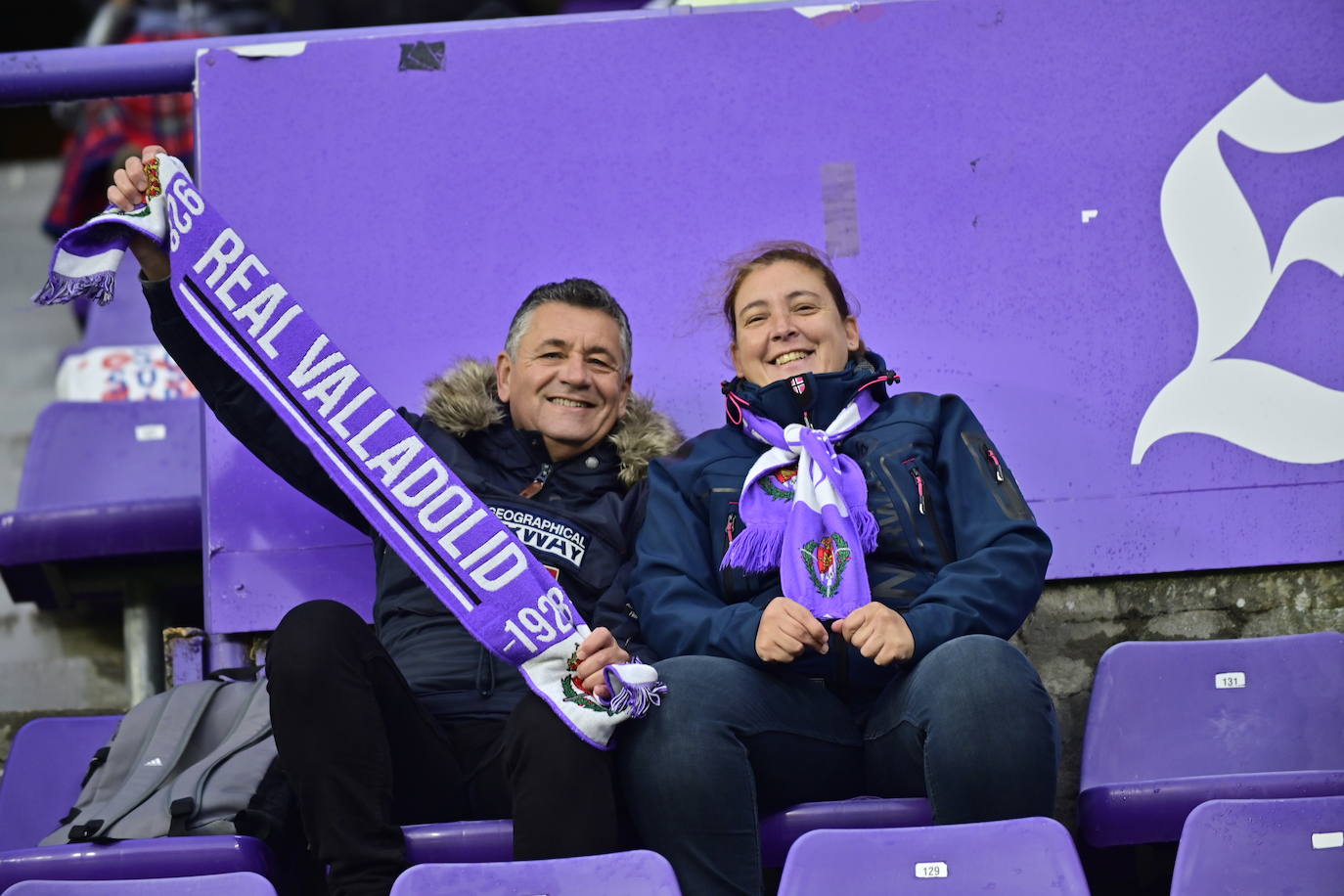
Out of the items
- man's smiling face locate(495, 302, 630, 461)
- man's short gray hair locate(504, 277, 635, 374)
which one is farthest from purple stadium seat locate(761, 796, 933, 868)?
man's short gray hair locate(504, 277, 635, 374)

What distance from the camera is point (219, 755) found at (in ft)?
7.84

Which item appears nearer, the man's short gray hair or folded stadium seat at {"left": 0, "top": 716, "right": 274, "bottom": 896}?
folded stadium seat at {"left": 0, "top": 716, "right": 274, "bottom": 896}

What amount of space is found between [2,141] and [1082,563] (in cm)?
584

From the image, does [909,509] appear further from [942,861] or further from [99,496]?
[99,496]

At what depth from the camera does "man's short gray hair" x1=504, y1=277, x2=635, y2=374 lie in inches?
114

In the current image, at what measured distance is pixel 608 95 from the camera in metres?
3.36

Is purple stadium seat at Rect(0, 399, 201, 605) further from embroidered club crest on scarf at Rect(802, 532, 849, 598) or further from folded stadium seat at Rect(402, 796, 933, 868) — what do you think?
embroidered club crest on scarf at Rect(802, 532, 849, 598)

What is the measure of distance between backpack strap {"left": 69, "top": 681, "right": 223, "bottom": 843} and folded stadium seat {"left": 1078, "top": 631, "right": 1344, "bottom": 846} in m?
1.41

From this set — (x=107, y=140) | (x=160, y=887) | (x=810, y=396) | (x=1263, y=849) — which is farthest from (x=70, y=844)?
(x=107, y=140)

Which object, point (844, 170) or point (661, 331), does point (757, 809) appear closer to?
point (661, 331)

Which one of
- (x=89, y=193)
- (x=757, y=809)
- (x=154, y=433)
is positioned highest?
(x=89, y=193)

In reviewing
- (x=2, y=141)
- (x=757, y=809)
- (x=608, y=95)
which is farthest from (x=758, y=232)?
(x=2, y=141)

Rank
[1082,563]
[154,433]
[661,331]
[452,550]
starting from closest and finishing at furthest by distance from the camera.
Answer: [452,550], [1082,563], [661,331], [154,433]

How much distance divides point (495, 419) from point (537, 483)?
15cm
